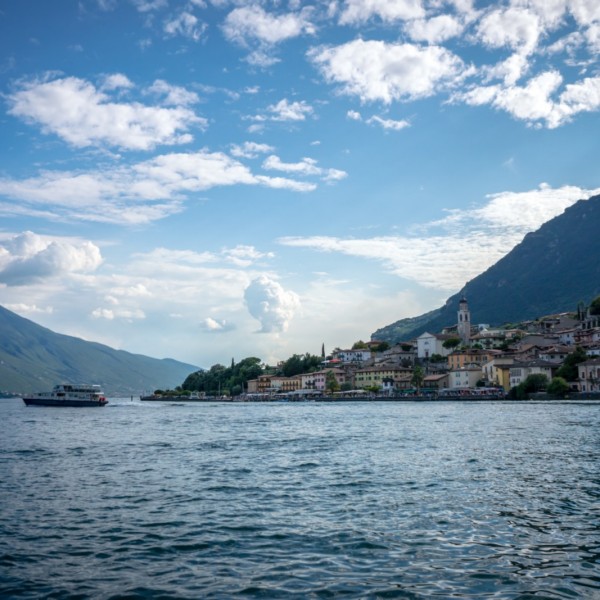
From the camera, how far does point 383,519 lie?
16938mm

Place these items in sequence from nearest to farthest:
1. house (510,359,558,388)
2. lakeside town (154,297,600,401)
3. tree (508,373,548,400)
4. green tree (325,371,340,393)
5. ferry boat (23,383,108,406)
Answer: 1. tree (508,373,548,400)
2. lakeside town (154,297,600,401)
3. ferry boat (23,383,108,406)
4. house (510,359,558,388)
5. green tree (325,371,340,393)

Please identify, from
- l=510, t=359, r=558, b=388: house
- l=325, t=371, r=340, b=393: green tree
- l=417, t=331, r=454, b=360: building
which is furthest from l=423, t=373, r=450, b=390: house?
l=325, t=371, r=340, b=393: green tree

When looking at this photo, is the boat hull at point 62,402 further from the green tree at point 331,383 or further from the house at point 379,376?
the house at point 379,376

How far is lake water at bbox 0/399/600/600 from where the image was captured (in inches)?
463

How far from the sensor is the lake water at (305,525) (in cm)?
1176

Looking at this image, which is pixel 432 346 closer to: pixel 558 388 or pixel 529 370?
pixel 529 370

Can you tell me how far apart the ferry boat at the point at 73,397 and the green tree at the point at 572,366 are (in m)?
92.2

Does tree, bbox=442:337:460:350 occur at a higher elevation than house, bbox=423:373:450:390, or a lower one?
higher

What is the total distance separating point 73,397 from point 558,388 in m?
93.8

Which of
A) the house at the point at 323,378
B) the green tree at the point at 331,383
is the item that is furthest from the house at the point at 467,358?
the house at the point at 323,378

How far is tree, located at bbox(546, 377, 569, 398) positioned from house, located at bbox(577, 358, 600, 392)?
3.67 metres

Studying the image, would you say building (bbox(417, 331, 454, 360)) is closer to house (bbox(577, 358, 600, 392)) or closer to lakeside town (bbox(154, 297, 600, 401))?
lakeside town (bbox(154, 297, 600, 401))

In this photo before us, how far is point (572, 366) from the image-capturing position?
121 m

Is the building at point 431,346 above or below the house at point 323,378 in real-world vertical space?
Answer: above
